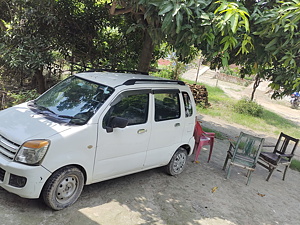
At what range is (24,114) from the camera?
3.92m

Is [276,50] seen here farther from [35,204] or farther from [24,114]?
[35,204]

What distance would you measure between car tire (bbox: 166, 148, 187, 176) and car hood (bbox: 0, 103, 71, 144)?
2.43 metres

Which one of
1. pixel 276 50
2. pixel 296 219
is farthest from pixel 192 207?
pixel 276 50

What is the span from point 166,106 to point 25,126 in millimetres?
2429

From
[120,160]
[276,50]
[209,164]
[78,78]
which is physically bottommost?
[209,164]

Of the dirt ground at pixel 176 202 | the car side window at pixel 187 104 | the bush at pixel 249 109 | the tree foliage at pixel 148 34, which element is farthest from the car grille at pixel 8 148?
the bush at pixel 249 109

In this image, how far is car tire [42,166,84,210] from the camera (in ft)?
11.5

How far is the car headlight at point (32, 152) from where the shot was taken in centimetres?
330

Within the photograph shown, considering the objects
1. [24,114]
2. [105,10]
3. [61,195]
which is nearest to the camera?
[61,195]

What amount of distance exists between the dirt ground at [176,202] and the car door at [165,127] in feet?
1.82

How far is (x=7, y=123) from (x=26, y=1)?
482 centimetres

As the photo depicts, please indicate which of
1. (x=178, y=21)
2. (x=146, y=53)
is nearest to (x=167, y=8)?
(x=178, y=21)

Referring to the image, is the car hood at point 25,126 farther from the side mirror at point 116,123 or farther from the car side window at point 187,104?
the car side window at point 187,104

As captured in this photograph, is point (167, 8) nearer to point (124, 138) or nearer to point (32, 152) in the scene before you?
point (124, 138)
